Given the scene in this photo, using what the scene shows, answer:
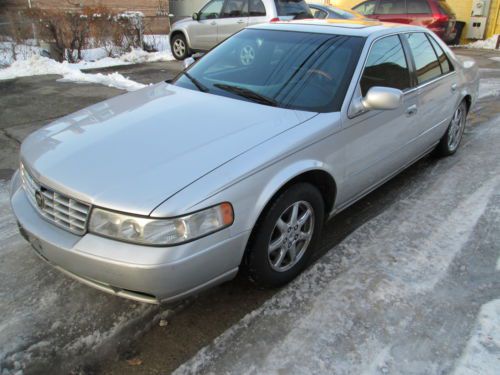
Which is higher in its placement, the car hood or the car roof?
the car roof

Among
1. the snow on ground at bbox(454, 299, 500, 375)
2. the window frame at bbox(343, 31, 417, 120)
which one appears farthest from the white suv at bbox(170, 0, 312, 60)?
the snow on ground at bbox(454, 299, 500, 375)

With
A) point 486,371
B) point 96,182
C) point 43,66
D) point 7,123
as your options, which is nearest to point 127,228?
point 96,182

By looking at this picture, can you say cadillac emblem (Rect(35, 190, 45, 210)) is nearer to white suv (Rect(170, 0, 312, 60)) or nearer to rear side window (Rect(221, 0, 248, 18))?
white suv (Rect(170, 0, 312, 60))

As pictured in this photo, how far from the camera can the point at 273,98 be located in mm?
3021

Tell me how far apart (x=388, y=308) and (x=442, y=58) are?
9.40 feet

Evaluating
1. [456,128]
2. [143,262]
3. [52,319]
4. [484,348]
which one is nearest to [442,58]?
[456,128]

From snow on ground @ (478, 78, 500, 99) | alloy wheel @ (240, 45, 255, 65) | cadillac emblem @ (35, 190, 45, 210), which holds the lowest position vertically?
snow on ground @ (478, 78, 500, 99)

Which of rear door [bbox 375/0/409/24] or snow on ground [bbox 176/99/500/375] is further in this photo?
rear door [bbox 375/0/409/24]

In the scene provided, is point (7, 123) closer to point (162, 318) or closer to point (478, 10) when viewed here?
point (162, 318)

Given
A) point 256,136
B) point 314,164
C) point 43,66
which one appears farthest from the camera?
point 43,66

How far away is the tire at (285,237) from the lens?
2.49 metres

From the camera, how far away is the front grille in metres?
2.20

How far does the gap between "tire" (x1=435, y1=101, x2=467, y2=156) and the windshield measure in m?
2.03

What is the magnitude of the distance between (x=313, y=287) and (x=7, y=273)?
204cm
